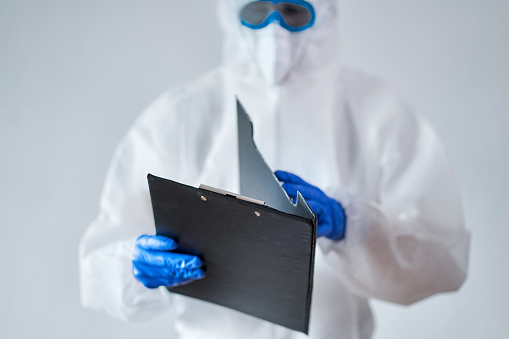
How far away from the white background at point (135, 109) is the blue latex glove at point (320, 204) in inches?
26.2

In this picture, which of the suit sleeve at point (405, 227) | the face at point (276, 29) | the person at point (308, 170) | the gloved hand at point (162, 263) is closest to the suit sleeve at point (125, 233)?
the person at point (308, 170)

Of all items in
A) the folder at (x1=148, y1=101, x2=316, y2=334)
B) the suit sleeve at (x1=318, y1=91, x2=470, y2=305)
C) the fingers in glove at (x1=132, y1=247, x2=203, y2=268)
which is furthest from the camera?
the suit sleeve at (x1=318, y1=91, x2=470, y2=305)

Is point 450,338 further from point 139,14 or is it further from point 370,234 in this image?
point 139,14

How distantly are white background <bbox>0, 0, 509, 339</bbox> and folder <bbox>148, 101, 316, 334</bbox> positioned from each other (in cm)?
52

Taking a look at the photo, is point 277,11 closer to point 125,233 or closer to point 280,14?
point 280,14

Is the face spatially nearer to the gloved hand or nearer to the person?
the person

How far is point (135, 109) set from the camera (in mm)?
1530

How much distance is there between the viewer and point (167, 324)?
5.29 feet

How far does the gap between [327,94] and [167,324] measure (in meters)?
0.88

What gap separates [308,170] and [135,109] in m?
0.59

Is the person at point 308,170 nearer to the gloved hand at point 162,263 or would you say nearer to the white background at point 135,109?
the gloved hand at point 162,263

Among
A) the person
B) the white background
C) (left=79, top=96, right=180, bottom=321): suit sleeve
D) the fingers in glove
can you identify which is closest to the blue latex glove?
→ the person

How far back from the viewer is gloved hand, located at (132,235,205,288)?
98 centimetres

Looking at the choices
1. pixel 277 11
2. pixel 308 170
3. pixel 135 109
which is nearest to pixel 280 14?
pixel 277 11
